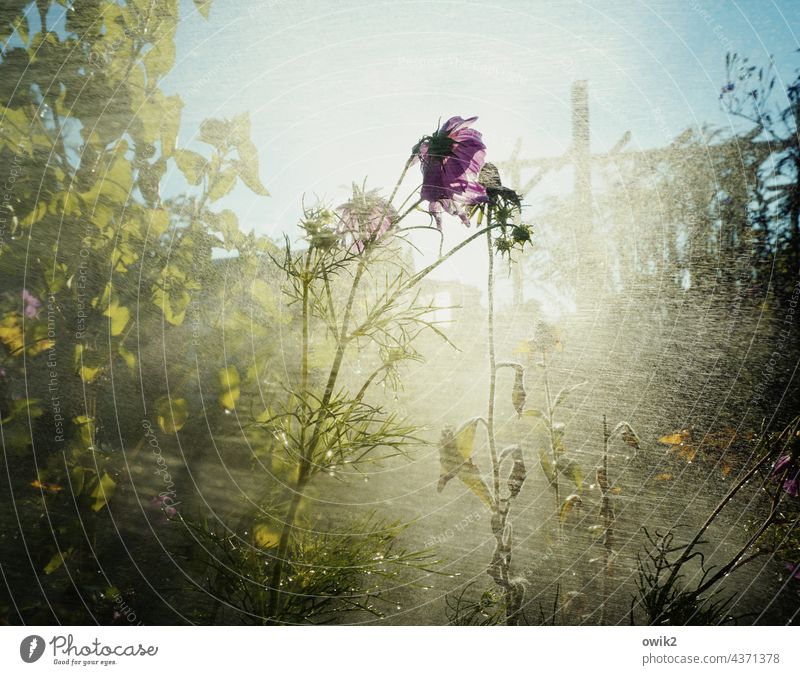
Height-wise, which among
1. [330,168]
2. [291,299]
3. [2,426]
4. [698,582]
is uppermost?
[330,168]

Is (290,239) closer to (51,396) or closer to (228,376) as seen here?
(228,376)

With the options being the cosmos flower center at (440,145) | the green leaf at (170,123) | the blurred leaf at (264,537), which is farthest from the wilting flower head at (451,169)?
the blurred leaf at (264,537)

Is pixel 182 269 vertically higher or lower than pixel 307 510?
higher

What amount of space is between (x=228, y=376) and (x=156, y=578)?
0.69 ft

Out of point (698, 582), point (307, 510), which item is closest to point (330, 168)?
point (307, 510)

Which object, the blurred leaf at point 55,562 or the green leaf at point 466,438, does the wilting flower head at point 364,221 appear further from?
the blurred leaf at point 55,562

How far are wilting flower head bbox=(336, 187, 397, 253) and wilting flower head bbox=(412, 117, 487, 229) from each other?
0.04 m

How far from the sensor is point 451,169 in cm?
55

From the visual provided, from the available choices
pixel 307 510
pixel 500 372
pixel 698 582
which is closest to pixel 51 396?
pixel 307 510

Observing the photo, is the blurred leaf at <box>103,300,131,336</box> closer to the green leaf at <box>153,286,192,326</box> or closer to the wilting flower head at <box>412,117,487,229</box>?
the green leaf at <box>153,286,192,326</box>

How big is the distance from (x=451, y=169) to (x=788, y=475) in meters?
0.50

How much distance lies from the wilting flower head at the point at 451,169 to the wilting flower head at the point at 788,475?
44cm

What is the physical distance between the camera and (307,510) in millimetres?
570

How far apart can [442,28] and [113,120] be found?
34cm
